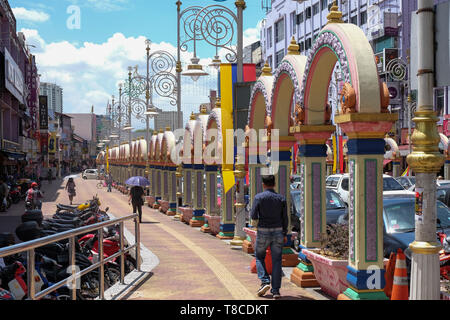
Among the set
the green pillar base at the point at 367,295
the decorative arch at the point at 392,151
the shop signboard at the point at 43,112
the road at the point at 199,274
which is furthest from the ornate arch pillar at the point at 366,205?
the shop signboard at the point at 43,112

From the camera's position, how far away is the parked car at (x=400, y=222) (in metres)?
9.61


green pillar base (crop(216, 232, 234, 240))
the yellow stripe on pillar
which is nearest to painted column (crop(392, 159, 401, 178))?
green pillar base (crop(216, 232, 234, 240))

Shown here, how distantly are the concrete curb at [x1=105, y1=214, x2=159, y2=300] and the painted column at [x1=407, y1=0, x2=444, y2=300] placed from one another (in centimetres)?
430

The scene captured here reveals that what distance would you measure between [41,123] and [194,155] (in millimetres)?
49497

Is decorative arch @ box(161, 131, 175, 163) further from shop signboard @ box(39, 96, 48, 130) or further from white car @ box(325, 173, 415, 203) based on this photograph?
shop signboard @ box(39, 96, 48, 130)

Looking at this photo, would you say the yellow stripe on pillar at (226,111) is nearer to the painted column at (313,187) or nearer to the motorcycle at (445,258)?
the painted column at (313,187)

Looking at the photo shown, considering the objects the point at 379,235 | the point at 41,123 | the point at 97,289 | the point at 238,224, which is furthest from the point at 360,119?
the point at 41,123

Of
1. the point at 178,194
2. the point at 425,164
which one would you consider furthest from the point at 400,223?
the point at 178,194

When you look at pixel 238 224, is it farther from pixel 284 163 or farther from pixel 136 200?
pixel 136 200

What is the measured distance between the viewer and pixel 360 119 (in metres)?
7.31

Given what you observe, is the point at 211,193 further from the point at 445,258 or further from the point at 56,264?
the point at 56,264

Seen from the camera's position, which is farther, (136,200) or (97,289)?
→ (136,200)

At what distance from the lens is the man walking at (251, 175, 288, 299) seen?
7977 millimetres
